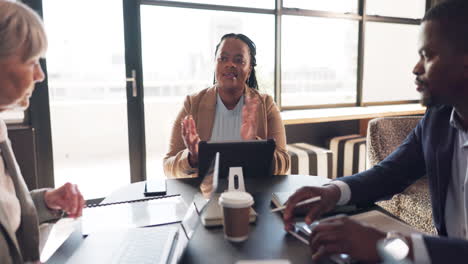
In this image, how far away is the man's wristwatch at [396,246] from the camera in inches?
29.6

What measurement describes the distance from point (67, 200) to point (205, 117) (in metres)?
0.98

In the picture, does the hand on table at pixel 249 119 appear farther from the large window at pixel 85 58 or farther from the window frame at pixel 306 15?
the window frame at pixel 306 15

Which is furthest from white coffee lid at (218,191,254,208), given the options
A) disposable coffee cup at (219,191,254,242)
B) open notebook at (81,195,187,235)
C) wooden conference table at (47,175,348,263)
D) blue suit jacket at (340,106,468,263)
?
blue suit jacket at (340,106,468,263)

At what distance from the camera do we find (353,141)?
3531mm

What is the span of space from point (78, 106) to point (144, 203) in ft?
10.1

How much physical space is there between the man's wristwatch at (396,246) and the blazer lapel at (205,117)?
125 cm

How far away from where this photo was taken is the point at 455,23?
96 cm

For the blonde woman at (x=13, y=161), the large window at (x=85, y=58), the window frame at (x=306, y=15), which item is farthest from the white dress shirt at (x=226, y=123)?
the window frame at (x=306, y=15)

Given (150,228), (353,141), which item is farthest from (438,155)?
(353,141)

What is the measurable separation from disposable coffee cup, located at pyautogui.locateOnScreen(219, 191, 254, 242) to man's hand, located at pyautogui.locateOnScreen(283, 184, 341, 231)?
135mm

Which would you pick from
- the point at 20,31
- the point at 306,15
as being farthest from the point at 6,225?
the point at 306,15

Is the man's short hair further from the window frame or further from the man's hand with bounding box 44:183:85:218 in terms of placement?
the window frame

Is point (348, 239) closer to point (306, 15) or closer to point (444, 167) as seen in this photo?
point (444, 167)

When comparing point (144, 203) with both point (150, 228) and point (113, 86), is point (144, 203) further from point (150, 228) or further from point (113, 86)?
point (113, 86)
